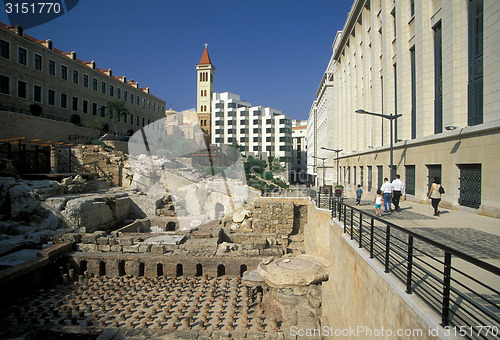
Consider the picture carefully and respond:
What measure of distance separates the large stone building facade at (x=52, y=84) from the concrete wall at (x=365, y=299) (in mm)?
30516

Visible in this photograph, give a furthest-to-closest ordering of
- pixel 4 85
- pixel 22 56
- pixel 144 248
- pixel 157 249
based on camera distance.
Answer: pixel 22 56, pixel 4 85, pixel 144 248, pixel 157 249

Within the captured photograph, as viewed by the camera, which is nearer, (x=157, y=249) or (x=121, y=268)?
(x=121, y=268)

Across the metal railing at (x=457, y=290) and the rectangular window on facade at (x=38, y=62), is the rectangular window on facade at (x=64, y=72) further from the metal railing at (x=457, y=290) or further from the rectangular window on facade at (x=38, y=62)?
the metal railing at (x=457, y=290)

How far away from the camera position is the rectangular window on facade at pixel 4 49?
88.8 feet

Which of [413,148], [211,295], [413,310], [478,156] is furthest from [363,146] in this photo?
[413,310]

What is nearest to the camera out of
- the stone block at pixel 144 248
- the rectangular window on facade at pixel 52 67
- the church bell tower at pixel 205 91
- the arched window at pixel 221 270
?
the arched window at pixel 221 270

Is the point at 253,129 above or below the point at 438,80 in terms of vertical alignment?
above

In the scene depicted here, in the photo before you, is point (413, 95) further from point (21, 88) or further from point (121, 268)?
point (21, 88)

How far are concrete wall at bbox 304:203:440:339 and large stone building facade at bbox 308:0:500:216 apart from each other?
20.5 feet

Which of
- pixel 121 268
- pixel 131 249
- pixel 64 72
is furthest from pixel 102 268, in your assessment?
pixel 64 72

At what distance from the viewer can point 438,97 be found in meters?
13.5

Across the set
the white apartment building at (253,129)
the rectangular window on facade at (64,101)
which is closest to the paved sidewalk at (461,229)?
the rectangular window on facade at (64,101)

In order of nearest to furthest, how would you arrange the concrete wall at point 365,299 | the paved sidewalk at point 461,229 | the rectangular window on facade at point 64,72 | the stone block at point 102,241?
the concrete wall at point 365,299 → the paved sidewalk at point 461,229 → the stone block at point 102,241 → the rectangular window on facade at point 64,72

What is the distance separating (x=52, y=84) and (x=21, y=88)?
422 cm
